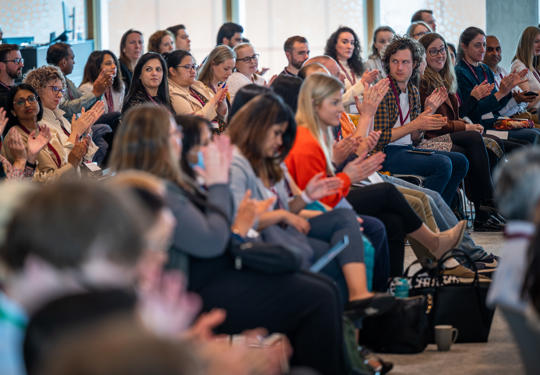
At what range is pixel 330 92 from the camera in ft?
13.6

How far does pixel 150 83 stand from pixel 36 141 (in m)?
1.13

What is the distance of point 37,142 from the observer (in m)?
4.84

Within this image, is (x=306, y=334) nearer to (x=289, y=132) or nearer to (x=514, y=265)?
(x=514, y=265)

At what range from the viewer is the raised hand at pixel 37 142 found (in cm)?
482

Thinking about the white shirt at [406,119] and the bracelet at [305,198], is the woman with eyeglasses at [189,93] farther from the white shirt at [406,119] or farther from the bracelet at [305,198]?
the bracelet at [305,198]

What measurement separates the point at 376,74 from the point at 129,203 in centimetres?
486

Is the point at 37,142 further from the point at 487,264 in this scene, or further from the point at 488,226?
the point at 488,226

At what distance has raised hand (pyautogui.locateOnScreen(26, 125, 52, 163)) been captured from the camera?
4.82 metres

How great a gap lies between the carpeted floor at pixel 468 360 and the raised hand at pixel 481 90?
314 cm

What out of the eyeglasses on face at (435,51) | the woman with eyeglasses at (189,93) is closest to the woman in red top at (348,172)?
the woman with eyeglasses at (189,93)

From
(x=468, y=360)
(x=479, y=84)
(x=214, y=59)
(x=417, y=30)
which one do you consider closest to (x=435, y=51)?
(x=479, y=84)

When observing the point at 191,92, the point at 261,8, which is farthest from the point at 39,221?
the point at 261,8

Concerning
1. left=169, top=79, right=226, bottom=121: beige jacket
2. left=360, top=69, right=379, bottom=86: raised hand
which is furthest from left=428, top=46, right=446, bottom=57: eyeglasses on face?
left=169, top=79, right=226, bottom=121: beige jacket

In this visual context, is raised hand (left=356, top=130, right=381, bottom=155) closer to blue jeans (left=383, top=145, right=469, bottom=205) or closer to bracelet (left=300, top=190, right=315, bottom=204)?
blue jeans (left=383, top=145, right=469, bottom=205)
